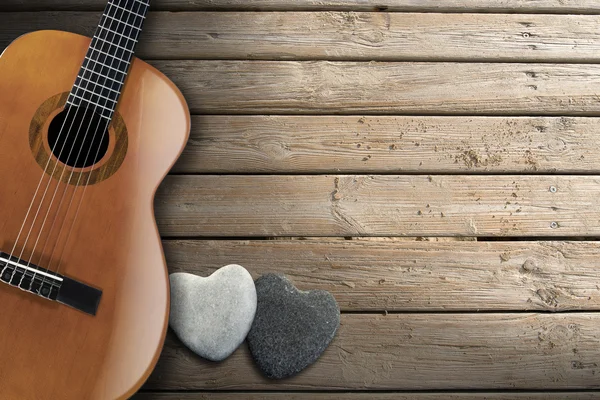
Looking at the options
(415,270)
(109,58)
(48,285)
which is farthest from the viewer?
(415,270)

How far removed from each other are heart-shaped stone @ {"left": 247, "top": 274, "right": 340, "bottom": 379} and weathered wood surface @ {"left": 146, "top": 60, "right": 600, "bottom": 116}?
1.48 ft

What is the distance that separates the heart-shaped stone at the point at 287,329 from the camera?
1.16m

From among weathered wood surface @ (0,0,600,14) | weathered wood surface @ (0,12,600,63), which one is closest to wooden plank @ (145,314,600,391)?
weathered wood surface @ (0,12,600,63)

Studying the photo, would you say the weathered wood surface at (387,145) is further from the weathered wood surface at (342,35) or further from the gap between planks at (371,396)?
the gap between planks at (371,396)

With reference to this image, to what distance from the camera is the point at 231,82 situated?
4.25 feet

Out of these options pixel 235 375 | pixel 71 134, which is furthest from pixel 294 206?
pixel 71 134

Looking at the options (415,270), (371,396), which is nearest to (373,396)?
(371,396)

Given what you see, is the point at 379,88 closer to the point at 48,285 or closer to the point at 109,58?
the point at 109,58

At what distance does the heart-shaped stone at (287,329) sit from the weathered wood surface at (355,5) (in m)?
0.70

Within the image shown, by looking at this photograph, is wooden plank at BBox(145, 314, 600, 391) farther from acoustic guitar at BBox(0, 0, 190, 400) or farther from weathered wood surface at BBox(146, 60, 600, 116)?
weathered wood surface at BBox(146, 60, 600, 116)

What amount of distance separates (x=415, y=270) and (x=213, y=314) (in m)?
0.48

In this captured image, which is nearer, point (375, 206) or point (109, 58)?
point (109, 58)

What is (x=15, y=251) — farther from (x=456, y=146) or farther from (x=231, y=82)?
(x=456, y=146)

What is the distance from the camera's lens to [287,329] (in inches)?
46.0
